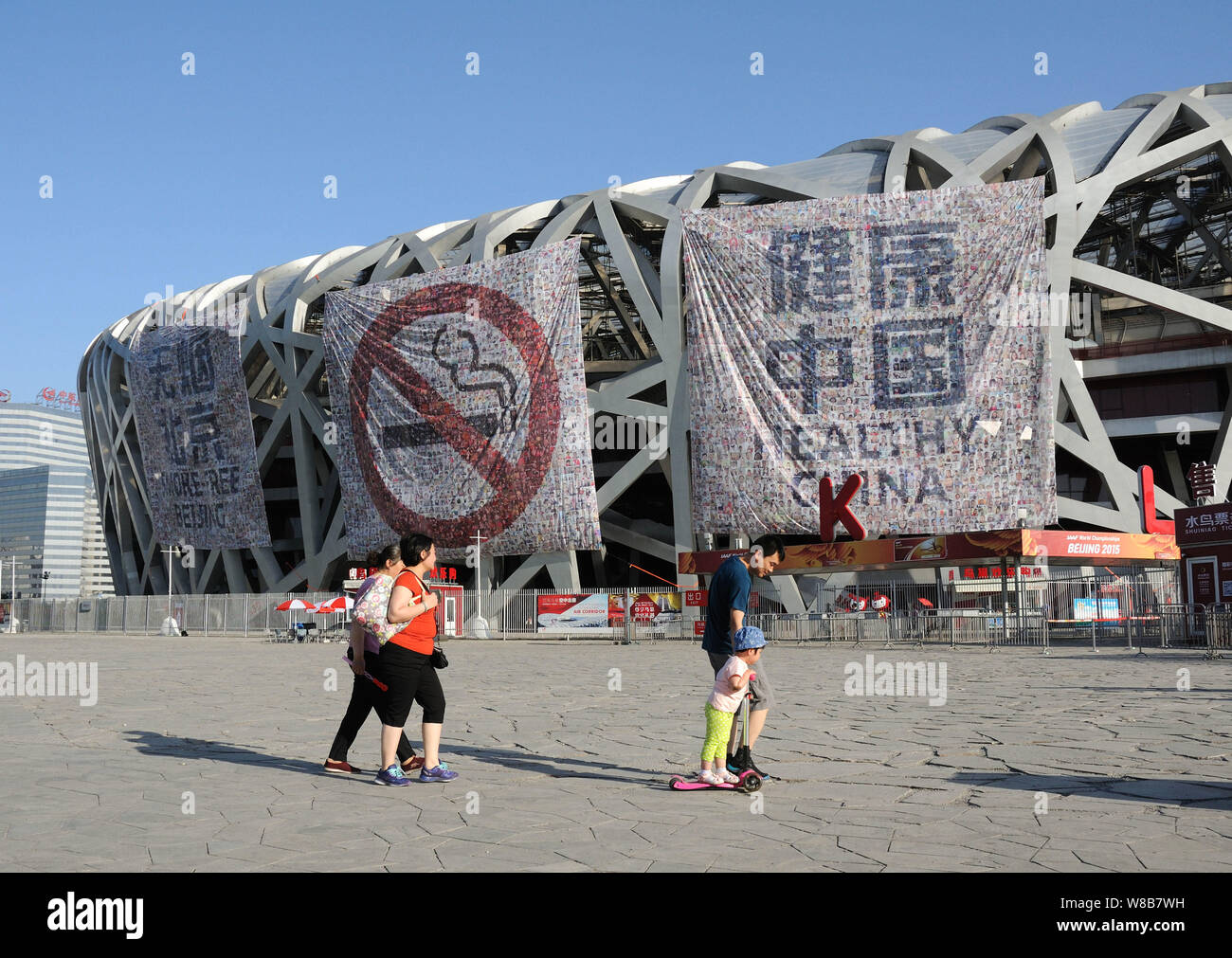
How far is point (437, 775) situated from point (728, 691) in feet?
6.54

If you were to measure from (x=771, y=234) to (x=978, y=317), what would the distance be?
7308mm

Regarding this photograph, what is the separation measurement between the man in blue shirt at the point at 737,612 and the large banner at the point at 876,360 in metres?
29.3

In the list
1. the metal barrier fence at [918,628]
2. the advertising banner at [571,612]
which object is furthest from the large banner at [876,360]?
the metal barrier fence at [918,628]

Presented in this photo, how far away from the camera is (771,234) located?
124 ft

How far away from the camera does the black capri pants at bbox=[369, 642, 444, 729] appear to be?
7277 mm

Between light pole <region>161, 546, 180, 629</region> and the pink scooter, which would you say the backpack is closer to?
the pink scooter

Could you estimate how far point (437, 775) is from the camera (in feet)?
23.9

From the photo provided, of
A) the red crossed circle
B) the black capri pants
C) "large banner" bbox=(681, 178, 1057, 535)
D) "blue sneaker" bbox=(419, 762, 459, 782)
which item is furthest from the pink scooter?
the red crossed circle

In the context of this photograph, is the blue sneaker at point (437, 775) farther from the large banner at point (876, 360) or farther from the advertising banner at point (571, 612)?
the large banner at point (876, 360)

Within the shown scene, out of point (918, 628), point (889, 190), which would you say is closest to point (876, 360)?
point (889, 190)

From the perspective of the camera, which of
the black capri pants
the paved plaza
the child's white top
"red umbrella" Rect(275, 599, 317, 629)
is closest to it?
the paved plaza

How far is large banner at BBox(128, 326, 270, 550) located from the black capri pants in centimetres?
4464

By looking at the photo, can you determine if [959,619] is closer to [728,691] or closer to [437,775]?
[728,691]
